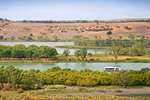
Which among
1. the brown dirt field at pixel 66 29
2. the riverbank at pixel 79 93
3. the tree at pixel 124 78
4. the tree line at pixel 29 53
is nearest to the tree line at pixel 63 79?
the tree at pixel 124 78

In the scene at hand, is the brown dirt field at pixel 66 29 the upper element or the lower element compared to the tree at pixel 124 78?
upper

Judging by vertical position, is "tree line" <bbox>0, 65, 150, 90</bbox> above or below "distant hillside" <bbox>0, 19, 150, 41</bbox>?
below

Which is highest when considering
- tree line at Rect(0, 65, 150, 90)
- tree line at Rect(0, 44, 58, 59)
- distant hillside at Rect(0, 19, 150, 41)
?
distant hillside at Rect(0, 19, 150, 41)

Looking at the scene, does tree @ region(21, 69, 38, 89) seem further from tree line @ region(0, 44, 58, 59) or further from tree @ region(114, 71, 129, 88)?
tree line @ region(0, 44, 58, 59)

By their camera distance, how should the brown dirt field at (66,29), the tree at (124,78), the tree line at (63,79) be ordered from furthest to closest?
the brown dirt field at (66,29) → the tree at (124,78) → the tree line at (63,79)

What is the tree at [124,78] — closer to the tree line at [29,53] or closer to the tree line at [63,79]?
the tree line at [63,79]

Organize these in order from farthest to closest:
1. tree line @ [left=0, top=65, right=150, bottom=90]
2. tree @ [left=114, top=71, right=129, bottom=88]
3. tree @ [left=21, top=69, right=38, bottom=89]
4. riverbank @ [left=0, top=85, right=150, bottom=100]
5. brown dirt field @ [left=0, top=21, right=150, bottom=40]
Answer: brown dirt field @ [left=0, top=21, right=150, bottom=40] → tree @ [left=114, top=71, right=129, bottom=88] → tree line @ [left=0, top=65, right=150, bottom=90] → tree @ [left=21, top=69, right=38, bottom=89] → riverbank @ [left=0, top=85, right=150, bottom=100]

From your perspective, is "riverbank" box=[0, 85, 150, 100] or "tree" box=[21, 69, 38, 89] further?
"tree" box=[21, 69, 38, 89]

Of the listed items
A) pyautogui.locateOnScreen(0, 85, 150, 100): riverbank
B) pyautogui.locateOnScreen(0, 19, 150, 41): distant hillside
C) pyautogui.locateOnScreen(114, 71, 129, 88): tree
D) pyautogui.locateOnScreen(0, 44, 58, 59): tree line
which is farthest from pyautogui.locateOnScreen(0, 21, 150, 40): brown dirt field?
pyautogui.locateOnScreen(0, 85, 150, 100): riverbank

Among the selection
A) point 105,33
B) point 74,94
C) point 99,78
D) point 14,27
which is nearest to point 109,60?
Result: point 99,78

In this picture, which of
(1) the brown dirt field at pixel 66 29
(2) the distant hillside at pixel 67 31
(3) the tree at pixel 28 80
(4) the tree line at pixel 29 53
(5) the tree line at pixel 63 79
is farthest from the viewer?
(1) the brown dirt field at pixel 66 29

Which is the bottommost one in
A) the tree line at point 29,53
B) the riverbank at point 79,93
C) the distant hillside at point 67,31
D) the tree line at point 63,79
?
the riverbank at point 79,93

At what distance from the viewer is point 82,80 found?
35.3 m

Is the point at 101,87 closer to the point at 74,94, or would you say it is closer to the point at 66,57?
the point at 74,94
